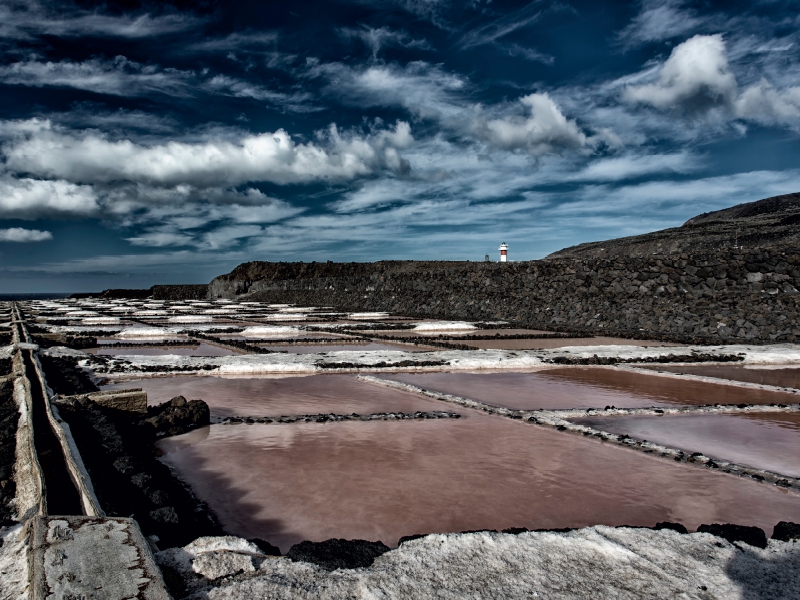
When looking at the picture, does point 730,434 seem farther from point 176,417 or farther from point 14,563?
point 14,563

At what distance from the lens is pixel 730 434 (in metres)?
5.39

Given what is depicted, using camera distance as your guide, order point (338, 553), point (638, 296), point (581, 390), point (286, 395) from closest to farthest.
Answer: point (338, 553) → point (286, 395) → point (581, 390) → point (638, 296)

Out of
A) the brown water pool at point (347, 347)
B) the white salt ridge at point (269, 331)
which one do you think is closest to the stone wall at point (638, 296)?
the brown water pool at point (347, 347)

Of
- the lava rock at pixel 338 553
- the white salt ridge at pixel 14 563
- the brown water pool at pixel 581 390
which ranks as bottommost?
the brown water pool at pixel 581 390

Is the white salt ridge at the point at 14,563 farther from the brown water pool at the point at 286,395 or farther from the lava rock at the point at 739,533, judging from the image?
the brown water pool at the point at 286,395

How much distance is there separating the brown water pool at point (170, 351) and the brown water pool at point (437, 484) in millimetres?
7382

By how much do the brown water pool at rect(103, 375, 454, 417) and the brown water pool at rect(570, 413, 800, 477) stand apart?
190 centimetres

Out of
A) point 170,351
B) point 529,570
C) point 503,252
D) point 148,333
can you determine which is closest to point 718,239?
point 503,252

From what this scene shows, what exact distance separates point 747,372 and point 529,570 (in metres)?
8.64

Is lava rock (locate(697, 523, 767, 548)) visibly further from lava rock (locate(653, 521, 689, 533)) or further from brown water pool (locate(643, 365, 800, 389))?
brown water pool (locate(643, 365, 800, 389))

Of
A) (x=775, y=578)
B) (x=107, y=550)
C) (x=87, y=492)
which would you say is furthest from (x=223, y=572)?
(x=775, y=578)

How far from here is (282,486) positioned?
13.0 feet

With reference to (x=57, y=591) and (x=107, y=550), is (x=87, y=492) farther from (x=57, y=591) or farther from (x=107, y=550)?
(x=57, y=591)

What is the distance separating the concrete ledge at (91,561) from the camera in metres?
2.04
